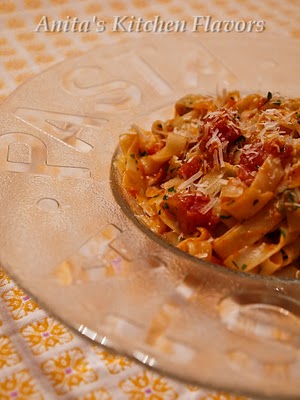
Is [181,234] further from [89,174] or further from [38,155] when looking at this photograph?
[38,155]

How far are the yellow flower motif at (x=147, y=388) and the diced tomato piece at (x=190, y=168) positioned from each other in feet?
3.32

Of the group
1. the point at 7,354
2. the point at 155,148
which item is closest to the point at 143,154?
the point at 155,148

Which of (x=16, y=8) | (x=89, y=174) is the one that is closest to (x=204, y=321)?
(x=89, y=174)

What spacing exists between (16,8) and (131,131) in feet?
8.91

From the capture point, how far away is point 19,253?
223 centimetres

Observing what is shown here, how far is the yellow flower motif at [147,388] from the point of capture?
2184 millimetres

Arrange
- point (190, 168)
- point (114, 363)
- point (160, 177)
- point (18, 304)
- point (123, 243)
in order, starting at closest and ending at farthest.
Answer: point (114, 363)
point (123, 243)
point (18, 304)
point (190, 168)
point (160, 177)

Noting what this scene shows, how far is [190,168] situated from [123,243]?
0.65 m

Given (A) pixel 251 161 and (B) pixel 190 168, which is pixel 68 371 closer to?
(B) pixel 190 168

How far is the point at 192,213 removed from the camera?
2670 millimetres

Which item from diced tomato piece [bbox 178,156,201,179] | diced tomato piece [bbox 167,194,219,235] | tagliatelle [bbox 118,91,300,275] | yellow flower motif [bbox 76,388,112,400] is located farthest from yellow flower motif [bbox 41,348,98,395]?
diced tomato piece [bbox 178,156,201,179]

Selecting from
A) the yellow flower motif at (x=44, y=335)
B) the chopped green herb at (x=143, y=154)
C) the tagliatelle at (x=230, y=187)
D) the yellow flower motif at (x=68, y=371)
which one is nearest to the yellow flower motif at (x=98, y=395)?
the yellow flower motif at (x=68, y=371)

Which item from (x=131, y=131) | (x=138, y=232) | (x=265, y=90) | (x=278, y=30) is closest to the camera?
(x=138, y=232)

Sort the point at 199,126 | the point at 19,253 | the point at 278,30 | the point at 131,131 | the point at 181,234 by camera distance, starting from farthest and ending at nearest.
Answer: the point at 278,30, the point at 131,131, the point at 199,126, the point at 181,234, the point at 19,253
